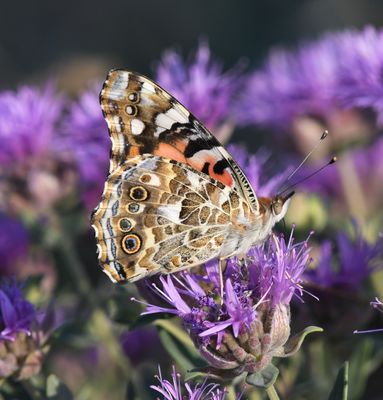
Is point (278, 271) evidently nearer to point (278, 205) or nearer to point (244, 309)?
point (244, 309)

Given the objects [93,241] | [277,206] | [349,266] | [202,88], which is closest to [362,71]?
[202,88]

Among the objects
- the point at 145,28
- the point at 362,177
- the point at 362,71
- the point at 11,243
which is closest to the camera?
the point at 362,71

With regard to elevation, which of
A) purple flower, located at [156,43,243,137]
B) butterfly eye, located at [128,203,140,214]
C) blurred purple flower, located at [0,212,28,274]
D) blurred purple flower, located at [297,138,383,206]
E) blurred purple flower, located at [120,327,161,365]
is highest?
purple flower, located at [156,43,243,137]

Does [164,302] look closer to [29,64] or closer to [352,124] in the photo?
[352,124]

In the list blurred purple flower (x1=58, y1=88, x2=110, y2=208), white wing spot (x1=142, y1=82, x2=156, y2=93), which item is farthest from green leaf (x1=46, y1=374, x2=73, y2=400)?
blurred purple flower (x1=58, y1=88, x2=110, y2=208)

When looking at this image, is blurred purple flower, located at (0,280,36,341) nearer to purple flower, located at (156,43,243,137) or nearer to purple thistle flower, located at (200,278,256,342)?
purple thistle flower, located at (200,278,256,342)

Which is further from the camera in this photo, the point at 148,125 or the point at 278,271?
the point at 148,125
